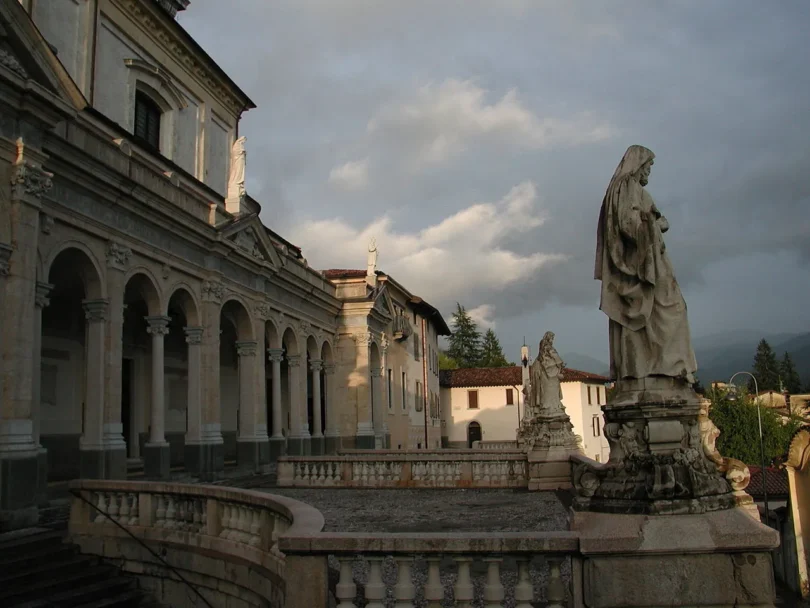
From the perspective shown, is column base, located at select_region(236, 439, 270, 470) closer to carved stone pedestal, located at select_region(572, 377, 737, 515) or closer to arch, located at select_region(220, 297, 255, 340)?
arch, located at select_region(220, 297, 255, 340)

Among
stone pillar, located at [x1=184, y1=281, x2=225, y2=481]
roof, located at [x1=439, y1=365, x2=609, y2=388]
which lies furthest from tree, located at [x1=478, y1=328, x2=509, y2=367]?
stone pillar, located at [x1=184, y1=281, x2=225, y2=481]

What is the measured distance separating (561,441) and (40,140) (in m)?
12.7

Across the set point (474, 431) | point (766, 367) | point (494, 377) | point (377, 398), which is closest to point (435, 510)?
point (377, 398)

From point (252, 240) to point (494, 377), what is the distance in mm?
37572

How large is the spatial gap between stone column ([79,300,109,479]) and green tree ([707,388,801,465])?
121 ft

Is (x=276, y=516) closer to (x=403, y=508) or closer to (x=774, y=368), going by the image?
(x=403, y=508)

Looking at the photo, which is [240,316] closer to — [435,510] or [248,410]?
[248,410]

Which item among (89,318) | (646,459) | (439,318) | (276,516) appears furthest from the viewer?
(439,318)

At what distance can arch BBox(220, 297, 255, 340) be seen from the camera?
22791 mm

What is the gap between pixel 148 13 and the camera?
22.6 meters

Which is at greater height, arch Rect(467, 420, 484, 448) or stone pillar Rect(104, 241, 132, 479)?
stone pillar Rect(104, 241, 132, 479)

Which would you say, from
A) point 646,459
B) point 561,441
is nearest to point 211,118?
point 561,441

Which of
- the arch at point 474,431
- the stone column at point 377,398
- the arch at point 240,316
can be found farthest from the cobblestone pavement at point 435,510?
the arch at point 474,431

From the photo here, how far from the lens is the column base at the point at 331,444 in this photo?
3095cm
